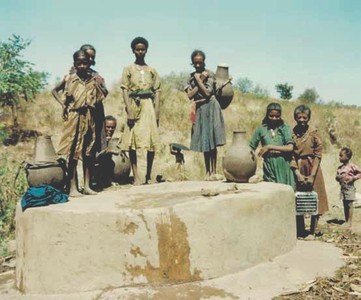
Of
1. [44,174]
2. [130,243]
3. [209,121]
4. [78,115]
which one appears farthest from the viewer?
[209,121]

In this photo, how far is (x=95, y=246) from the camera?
4191 millimetres

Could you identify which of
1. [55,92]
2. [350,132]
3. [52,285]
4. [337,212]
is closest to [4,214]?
[55,92]

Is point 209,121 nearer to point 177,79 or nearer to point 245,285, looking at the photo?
point 245,285

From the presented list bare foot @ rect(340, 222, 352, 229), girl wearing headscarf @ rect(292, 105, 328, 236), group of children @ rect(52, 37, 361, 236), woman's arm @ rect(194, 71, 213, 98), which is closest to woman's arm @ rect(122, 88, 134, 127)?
group of children @ rect(52, 37, 361, 236)

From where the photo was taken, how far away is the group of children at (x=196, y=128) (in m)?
5.25

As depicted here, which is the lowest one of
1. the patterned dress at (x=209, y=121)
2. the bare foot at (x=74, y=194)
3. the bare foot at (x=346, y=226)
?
the bare foot at (x=346, y=226)

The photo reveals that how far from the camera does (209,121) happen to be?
6.23m

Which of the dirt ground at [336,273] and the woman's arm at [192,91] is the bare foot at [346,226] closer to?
the dirt ground at [336,273]

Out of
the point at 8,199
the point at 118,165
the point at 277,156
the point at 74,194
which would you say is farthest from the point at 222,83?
the point at 8,199

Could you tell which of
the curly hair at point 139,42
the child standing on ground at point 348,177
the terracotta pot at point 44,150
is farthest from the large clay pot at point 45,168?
the child standing on ground at point 348,177

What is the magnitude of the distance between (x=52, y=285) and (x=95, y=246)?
1.83ft

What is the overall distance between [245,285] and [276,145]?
2.01 metres

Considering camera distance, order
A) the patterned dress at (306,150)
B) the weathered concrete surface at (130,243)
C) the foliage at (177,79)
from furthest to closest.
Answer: the foliage at (177,79) → the patterned dress at (306,150) → the weathered concrete surface at (130,243)

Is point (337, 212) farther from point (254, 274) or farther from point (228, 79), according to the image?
point (254, 274)
